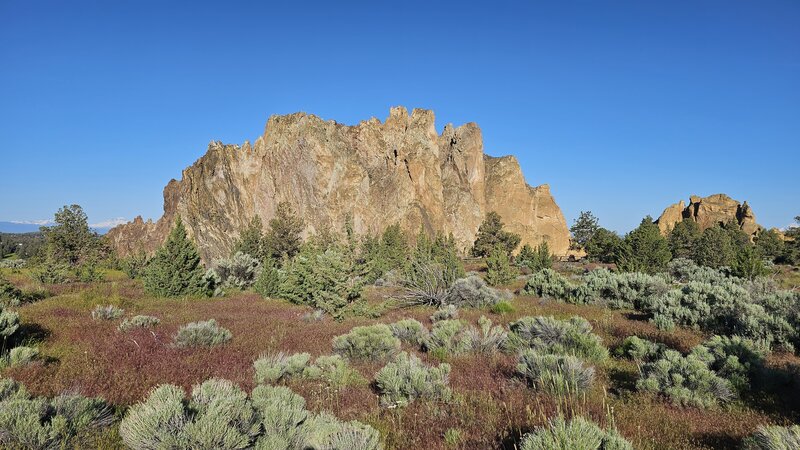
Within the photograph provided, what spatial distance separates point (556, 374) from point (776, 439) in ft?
8.53

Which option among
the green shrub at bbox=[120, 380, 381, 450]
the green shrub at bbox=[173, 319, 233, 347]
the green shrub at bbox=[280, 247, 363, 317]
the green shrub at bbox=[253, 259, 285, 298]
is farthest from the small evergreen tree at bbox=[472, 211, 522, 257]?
the green shrub at bbox=[120, 380, 381, 450]

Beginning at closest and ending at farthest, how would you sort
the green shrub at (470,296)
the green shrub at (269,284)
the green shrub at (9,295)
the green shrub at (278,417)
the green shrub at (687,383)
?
the green shrub at (278,417), the green shrub at (687,383), the green shrub at (9,295), the green shrub at (470,296), the green shrub at (269,284)

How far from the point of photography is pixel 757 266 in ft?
72.4

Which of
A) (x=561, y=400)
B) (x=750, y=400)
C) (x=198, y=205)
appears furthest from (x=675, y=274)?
(x=198, y=205)

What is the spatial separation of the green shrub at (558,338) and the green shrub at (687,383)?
147cm

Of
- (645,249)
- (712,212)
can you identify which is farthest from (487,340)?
(712,212)

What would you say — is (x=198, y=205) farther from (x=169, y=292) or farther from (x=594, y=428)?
(x=594, y=428)

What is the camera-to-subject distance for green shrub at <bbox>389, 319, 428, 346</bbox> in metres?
9.10

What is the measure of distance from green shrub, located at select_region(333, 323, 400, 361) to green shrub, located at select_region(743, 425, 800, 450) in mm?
5333

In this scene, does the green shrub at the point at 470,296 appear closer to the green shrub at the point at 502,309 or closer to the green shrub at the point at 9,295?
the green shrub at the point at 502,309

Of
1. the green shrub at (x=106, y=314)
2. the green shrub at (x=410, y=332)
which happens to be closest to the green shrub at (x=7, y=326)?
the green shrub at (x=106, y=314)

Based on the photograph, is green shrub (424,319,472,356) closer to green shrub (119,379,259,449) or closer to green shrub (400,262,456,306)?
green shrub (119,379,259,449)

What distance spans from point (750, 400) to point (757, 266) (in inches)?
900

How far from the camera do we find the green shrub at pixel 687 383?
509 centimetres
